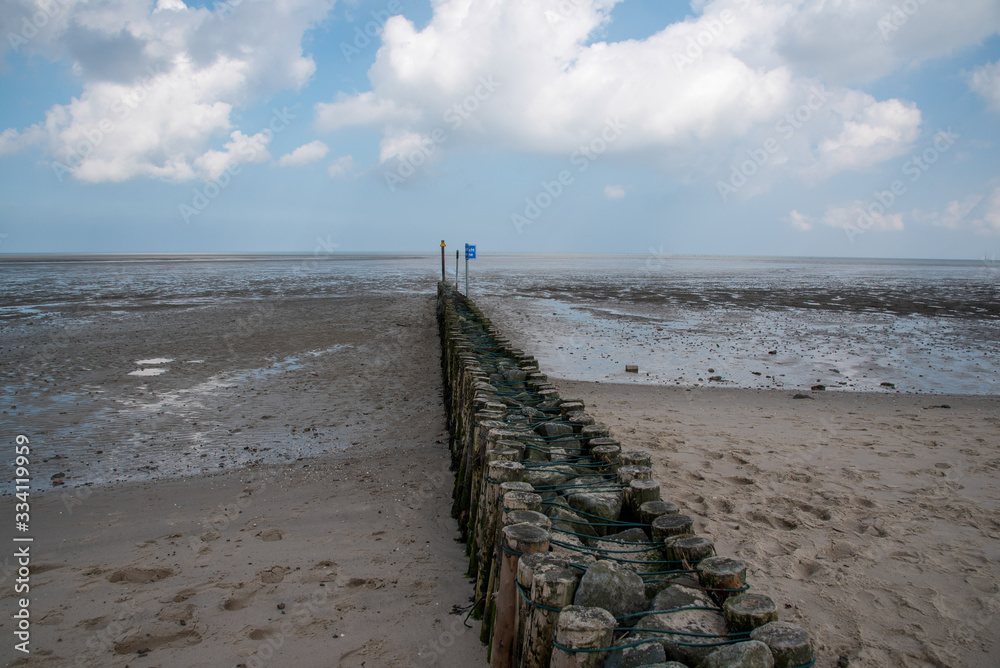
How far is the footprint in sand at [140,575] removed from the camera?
3.94 metres

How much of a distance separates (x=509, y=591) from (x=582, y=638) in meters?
0.65

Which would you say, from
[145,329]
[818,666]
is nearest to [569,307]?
[145,329]

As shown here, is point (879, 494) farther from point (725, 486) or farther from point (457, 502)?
point (457, 502)

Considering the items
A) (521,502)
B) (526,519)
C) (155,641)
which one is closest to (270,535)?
(155,641)

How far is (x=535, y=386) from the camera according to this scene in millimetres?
6543

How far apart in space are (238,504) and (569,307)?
19594mm

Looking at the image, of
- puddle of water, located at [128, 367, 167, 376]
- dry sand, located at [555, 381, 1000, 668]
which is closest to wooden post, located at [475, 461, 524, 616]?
dry sand, located at [555, 381, 1000, 668]

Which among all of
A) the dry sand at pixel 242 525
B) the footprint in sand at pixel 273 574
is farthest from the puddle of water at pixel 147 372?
the footprint in sand at pixel 273 574

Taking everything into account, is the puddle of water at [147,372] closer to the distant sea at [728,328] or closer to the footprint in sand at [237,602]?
the distant sea at [728,328]

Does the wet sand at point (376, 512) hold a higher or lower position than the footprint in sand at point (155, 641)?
higher

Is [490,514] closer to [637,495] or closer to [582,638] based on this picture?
[637,495]

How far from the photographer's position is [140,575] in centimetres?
399

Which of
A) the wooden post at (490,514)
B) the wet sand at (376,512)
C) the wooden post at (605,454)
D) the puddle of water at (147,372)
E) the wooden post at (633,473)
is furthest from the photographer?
the puddle of water at (147,372)

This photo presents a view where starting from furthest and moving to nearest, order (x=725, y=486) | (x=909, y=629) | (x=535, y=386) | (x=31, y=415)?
(x=31, y=415)
(x=535, y=386)
(x=725, y=486)
(x=909, y=629)
